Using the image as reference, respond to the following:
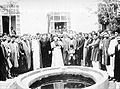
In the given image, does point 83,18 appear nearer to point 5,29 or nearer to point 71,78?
point 5,29

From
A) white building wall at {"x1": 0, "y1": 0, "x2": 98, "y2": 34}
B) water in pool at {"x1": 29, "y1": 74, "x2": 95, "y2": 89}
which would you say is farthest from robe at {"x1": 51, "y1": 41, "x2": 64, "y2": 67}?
white building wall at {"x1": 0, "y1": 0, "x2": 98, "y2": 34}

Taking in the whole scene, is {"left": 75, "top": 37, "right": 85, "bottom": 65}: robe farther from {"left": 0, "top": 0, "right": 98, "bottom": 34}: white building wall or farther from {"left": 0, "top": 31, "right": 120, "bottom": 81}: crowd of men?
{"left": 0, "top": 0, "right": 98, "bottom": 34}: white building wall

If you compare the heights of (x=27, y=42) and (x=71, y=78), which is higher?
(x=27, y=42)

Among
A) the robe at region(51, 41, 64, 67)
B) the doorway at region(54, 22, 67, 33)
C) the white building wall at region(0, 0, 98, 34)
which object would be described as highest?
the white building wall at region(0, 0, 98, 34)

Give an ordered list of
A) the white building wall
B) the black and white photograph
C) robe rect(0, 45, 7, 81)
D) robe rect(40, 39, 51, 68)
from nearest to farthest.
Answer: the black and white photograph < robe rect(0, 45, 7, 81) < robe rect(40, 39, 51, 68) < the white building wall

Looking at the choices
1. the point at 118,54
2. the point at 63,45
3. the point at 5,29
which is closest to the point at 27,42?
the point at 63,45

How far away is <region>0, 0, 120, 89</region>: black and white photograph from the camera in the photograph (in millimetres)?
5586

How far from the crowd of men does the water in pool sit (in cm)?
214

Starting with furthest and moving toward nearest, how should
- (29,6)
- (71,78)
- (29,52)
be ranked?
(29,6)
(29,52)
(71,78)

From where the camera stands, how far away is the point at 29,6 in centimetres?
1644

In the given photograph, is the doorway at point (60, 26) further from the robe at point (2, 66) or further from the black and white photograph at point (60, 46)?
the robe at point (2, 66)

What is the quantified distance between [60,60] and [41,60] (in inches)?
52.3

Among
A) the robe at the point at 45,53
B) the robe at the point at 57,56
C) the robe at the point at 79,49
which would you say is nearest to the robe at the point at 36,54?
the robe at the point at 45,53

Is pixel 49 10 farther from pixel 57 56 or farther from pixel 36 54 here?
pixel 36 54
